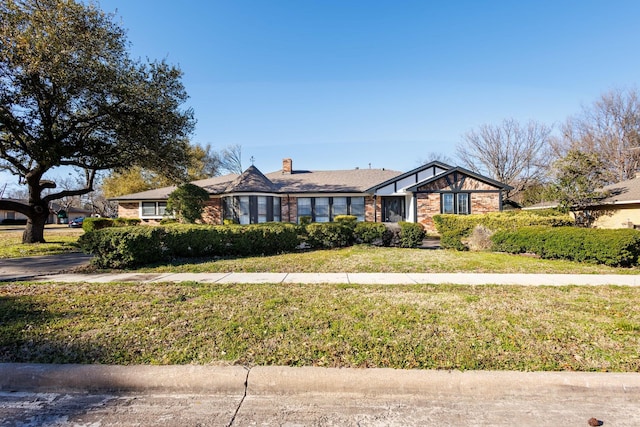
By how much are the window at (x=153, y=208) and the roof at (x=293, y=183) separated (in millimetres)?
454

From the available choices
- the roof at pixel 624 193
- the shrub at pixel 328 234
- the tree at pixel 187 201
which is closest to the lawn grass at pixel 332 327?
the shrub at pixel 328 234

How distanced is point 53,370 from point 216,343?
1.44 m

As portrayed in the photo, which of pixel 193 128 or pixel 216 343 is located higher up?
pixel 193 128

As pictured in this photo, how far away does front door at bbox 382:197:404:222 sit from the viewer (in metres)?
21.3

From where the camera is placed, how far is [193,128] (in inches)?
600

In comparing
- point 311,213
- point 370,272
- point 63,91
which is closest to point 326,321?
point 370,272

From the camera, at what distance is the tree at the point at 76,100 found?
10.4 m

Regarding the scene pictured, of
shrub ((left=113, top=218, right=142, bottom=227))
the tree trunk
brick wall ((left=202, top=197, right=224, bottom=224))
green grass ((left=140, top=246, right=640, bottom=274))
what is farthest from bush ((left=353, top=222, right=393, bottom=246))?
Answer: shrub ((left=113, top=218, right=142, bottom=227))

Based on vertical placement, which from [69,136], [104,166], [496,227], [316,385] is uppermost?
[69,136]

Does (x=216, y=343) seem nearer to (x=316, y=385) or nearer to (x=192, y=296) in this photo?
(x=316, y=385)

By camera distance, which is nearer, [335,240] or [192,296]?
[192,296]

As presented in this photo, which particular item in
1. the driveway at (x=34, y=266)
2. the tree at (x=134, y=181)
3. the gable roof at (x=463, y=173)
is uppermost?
the tree at (x=134, y=181)

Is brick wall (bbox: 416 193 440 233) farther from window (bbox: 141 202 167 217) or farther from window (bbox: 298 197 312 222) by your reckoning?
window (bbox: 141 202 167 217)

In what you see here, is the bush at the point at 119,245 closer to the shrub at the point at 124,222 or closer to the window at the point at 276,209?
the window at the point at 276,209
